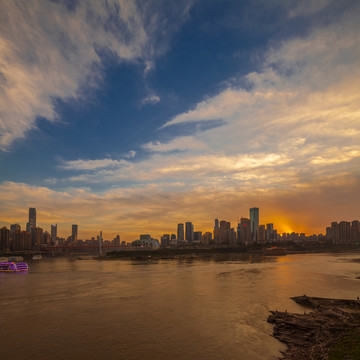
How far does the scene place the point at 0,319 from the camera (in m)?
33.9

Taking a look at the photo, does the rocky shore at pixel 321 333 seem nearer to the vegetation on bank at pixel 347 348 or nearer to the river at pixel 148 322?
the vegetation on bank at pixel 347 348

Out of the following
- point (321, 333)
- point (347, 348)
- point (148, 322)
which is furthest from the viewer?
point (148, 322)

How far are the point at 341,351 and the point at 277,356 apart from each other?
A: 4472 millimetres

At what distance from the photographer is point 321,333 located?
77.2ft

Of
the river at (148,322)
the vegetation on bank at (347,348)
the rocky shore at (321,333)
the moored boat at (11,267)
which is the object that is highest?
the vegetation on bank at (347,348)

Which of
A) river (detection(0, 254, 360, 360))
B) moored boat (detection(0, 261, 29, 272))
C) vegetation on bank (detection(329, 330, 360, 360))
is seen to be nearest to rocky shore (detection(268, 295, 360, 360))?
vegetation on bank (detection(329, 330, 360, 360))

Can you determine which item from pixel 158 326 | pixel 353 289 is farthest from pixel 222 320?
pixel 353 289

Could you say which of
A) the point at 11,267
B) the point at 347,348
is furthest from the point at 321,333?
the point at 11,267

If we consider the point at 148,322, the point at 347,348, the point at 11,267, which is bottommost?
the point at 11,267

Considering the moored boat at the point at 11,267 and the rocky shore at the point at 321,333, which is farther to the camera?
the moored boat at the point at 11,267

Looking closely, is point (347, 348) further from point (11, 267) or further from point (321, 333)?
point (11, 267)

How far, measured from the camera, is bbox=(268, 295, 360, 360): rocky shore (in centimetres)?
1969

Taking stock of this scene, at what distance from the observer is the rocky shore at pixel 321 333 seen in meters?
19.7

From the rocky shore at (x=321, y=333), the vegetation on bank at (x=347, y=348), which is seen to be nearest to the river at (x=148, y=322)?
the rocky shore at (x=321, y=333)
